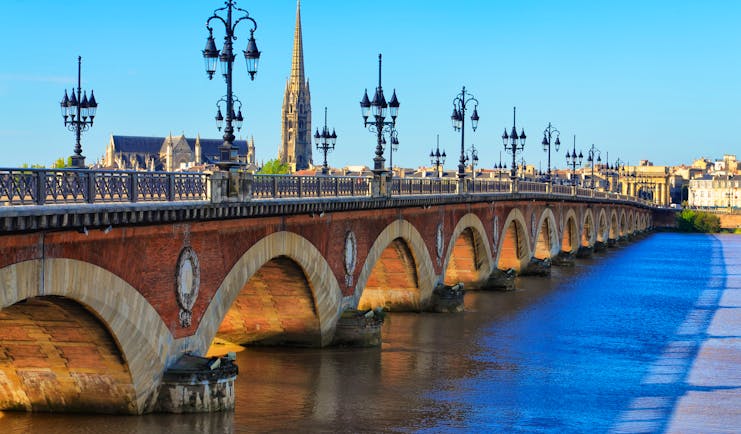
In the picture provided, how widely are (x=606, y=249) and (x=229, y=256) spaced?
7719 cm

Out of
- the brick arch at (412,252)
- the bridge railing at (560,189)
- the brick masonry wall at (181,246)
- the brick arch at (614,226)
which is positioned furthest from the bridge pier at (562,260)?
the brick arch at (614,226)

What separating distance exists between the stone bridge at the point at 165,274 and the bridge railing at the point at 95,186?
6cm

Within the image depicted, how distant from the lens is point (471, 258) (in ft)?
176

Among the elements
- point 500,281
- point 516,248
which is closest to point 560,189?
point 516,248

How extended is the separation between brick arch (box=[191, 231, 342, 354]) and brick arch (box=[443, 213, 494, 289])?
20679 mm

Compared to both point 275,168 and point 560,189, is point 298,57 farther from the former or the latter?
point 560,189

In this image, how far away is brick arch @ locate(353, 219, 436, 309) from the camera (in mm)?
36906

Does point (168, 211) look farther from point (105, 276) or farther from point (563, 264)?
point (563, 264)

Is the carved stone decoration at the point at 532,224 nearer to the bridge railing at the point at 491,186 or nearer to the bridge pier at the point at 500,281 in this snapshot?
the bridge railing at the point at 491,186

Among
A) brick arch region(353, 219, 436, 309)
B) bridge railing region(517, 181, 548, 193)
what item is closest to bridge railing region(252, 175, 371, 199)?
brick arch region(353, 219, 436, 309)

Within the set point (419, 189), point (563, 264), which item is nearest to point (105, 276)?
point (419, 189)

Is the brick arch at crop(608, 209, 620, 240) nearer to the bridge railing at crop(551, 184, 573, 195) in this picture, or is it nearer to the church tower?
the bridge railing at crop(551, 184, 573, 195)

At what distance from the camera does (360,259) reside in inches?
1361

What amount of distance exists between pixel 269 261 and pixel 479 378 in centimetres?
611
